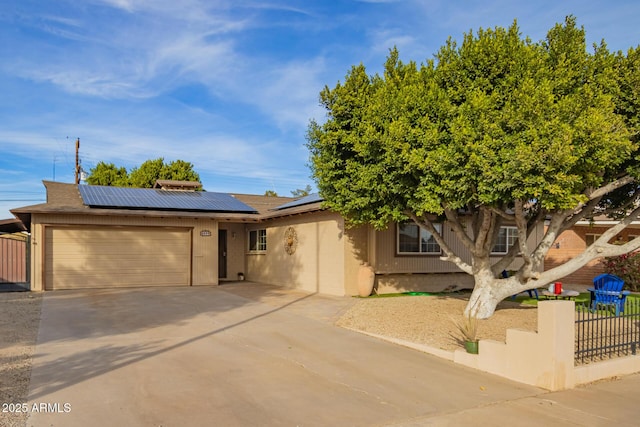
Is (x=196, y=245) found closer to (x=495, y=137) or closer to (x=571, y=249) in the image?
(x=495, y=137)

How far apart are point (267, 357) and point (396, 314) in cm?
481

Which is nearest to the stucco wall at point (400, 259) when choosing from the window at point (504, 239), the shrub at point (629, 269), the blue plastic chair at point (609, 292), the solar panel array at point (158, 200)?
the window at point (504, 239)

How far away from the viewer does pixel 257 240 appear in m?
23.0

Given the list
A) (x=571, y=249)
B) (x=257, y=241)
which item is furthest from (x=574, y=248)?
(x=257, y=241)

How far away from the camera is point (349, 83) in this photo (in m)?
12.7

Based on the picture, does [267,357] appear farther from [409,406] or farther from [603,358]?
[603,358]

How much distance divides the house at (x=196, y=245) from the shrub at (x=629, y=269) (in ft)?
10.3

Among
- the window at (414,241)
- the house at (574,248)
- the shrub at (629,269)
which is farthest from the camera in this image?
the house at (574,248)

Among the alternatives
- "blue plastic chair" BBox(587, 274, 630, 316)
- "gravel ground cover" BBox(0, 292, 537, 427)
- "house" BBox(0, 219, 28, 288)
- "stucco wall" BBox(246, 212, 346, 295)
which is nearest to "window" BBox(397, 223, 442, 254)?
"stucco wall" BBox(246, 212, 346, 295)

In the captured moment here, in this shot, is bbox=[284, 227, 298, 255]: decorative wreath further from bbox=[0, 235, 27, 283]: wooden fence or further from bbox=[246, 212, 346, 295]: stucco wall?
bbox=[0, 235, 27, 283]: wooden fence

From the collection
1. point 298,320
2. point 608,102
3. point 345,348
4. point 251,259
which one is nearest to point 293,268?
point 251,259

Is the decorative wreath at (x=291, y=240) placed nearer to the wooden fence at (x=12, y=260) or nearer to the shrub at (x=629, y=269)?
the wooden fence at (x=12, y=260)

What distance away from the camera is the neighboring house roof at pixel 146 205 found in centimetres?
1812

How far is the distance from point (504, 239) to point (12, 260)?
21.4 metres
